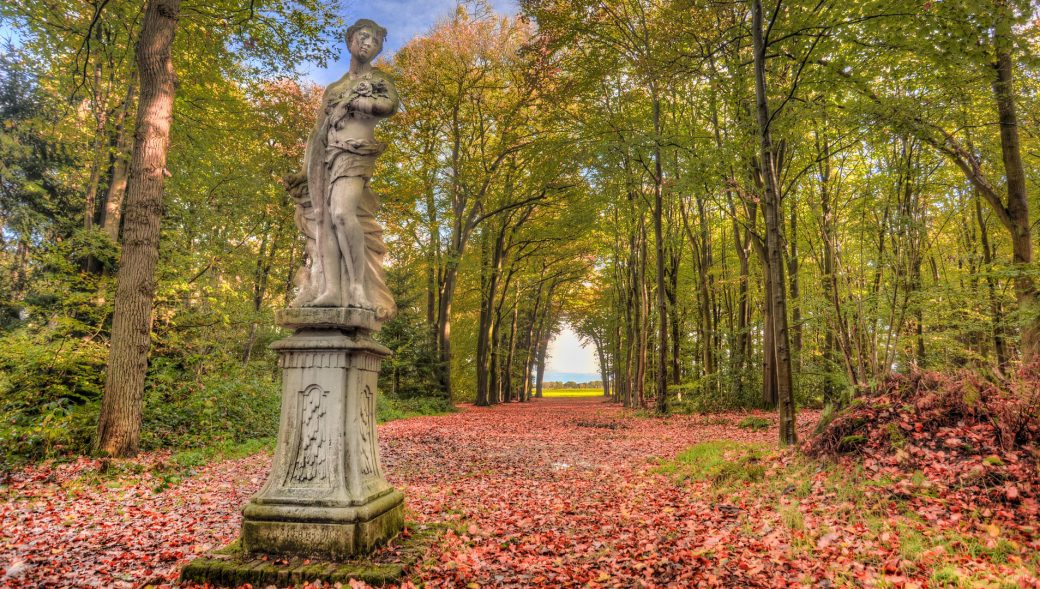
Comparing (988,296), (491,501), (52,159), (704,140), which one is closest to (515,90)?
(704,140)

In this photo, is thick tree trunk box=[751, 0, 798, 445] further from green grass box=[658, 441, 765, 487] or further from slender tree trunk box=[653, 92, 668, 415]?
slender tree trunk box=[653, 92, 668, 415]

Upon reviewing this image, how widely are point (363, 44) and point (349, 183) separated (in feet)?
3.96

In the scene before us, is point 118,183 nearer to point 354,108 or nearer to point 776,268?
point 354,108

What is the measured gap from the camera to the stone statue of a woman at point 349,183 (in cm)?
402

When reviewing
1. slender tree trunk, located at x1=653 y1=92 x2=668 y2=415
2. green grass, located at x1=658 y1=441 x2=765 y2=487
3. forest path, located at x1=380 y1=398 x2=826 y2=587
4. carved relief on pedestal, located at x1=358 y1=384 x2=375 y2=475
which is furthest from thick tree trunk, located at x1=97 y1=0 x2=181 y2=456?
slender tree trunk, located at x1=653 y1=92 x2=668 y2=415

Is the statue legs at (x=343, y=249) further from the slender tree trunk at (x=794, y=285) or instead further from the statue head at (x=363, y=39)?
the slender tree trunk at (x=794, y=285)

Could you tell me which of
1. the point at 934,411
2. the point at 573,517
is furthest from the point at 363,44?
the point at 934,411

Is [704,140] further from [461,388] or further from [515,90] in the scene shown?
[461,388]

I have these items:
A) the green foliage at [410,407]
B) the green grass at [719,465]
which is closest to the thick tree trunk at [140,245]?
the green grass at [719,465]

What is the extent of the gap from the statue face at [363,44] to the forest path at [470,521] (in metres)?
3.97

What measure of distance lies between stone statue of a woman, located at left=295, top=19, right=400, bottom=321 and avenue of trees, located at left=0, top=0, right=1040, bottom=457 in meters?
4.42

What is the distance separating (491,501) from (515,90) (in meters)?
17.0

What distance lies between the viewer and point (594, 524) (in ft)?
15.0

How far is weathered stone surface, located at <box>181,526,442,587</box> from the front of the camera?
3.19m
